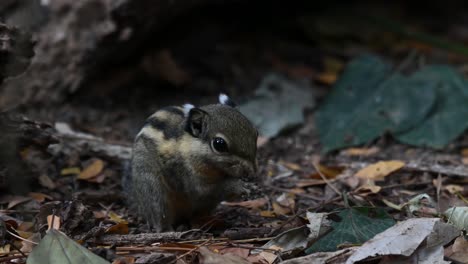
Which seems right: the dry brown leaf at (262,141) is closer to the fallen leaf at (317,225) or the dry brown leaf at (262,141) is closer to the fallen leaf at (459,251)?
the fallen leaf at (317,225)

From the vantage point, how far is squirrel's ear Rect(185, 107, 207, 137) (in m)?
4.78

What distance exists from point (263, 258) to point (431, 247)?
99 cm

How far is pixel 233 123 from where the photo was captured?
4.65m

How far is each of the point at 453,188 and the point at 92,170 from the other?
293 centimetres

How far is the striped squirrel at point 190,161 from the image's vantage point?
4641mm

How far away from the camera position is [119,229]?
4816mm

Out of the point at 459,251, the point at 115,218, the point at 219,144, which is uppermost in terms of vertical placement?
the point at 219,144

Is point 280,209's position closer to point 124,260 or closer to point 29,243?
point 124,260

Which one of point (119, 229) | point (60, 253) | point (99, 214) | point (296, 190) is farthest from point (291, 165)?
point (60, 253)

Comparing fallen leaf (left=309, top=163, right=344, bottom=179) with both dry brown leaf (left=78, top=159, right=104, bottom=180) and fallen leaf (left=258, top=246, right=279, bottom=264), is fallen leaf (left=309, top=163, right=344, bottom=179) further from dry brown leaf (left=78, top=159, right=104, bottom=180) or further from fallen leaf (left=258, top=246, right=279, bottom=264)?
dry brown leaf (left=78, top=159, right=104, bottom=180)

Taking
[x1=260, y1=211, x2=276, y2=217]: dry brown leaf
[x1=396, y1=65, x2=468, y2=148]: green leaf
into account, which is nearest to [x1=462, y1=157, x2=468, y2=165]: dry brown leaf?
[x1=396, y1=65, x2=468, y2=148]: green leaf

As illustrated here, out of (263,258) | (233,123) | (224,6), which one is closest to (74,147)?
(233,123)

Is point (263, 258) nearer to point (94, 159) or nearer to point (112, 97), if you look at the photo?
point (94, 159)

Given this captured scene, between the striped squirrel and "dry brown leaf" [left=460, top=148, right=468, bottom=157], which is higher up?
the striped squirrel
